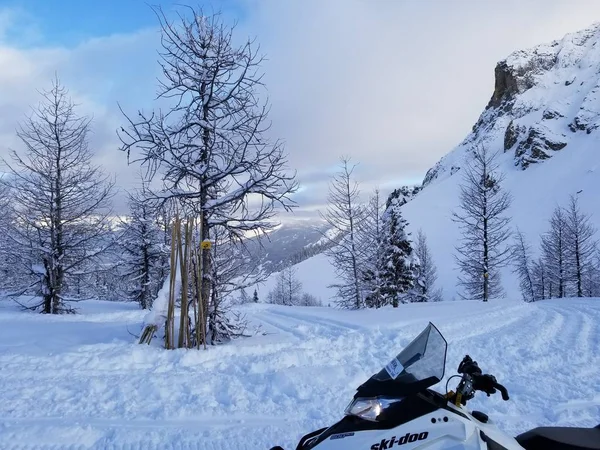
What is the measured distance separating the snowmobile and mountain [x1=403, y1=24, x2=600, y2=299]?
5897 cm

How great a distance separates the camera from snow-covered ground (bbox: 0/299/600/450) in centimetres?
448

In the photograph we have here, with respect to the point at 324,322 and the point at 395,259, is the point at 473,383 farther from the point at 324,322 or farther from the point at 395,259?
the point at 395,259

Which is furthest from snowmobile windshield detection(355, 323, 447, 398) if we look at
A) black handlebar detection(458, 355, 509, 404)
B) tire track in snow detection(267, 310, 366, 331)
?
tire track in snow detection(267, 310, 366, 331)

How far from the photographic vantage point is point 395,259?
2733cm

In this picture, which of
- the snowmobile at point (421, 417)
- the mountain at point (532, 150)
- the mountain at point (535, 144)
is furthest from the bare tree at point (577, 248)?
the snowmobile at point (421, 417)

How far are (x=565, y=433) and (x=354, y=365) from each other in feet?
14.6

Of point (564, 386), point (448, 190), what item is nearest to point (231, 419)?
point (564, 386)

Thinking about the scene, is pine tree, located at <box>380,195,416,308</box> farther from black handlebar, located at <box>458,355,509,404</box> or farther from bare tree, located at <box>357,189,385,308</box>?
black handlebar, located at <box>458,355,509,404</box>

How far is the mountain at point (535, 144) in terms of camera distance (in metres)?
81.3

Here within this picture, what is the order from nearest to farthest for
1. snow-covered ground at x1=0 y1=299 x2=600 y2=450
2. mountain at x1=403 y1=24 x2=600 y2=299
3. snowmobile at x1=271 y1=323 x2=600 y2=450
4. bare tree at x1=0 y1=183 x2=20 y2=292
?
snowmobile at x1=271 y1=323 x2=600 y2=450
snow-covered ground at x1=0 y1=299 x2=600 y2=450
bare tree at x1=0 y1=183 x2=20 y2=292
mountain at x1=403 y1=24 x2=600 y2=299

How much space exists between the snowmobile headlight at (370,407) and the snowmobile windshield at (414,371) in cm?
3

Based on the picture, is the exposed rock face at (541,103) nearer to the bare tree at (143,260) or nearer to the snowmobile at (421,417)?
the bare tree at (143,260)

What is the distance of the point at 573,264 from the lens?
3431 cm

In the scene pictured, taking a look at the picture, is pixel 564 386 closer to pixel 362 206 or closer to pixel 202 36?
pixel 202 36
